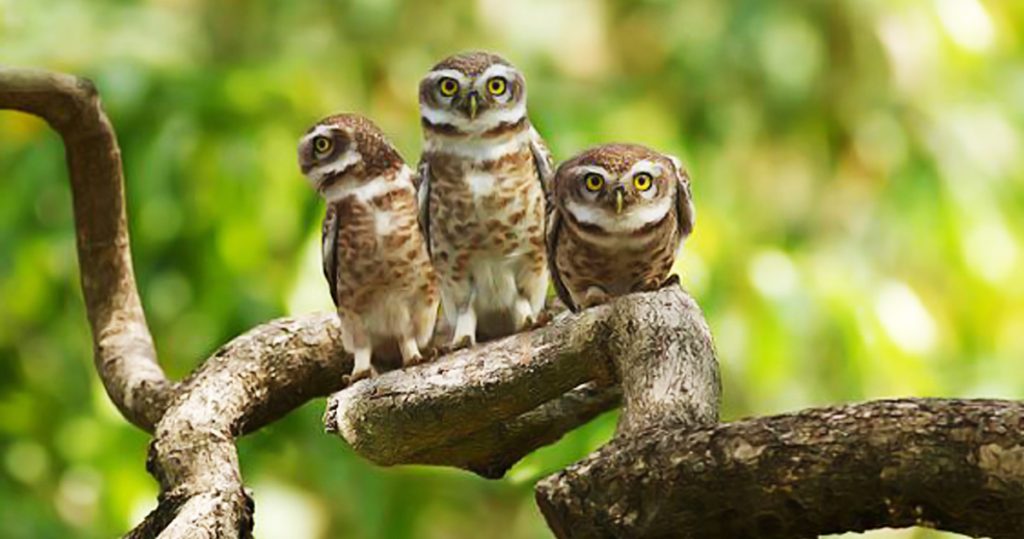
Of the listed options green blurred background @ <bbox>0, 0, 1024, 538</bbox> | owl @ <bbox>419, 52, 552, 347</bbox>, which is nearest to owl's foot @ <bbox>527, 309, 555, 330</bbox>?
owl @ <bbox>419, 52, 552, 347</bbox>

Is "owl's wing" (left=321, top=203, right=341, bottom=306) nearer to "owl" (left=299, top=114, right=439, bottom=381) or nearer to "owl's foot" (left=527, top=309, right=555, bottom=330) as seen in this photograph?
"owl" (left=299, top=114, right=439, bottom=381)

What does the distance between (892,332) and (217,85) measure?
1.10 m

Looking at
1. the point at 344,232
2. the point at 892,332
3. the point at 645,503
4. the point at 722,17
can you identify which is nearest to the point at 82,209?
the point at 344,232

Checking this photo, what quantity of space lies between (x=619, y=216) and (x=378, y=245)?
0.64 ft

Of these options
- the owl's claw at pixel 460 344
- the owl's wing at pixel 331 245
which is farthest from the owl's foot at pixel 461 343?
the owl's wing at pixel 331 245

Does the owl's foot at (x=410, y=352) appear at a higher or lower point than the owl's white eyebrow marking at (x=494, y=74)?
lower

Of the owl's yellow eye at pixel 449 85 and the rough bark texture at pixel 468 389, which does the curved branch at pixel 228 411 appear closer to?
Answer: the rough bark texture at pixel 468 389

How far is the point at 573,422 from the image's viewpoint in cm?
189

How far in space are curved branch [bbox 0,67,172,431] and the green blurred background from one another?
544 millimetres

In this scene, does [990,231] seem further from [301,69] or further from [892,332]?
[301,69]

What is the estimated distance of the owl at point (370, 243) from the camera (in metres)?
1.51

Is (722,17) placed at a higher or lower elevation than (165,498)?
higher

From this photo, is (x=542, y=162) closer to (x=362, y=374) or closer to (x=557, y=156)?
(x=362, y=374)

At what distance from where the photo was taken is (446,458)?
5.57 ft
